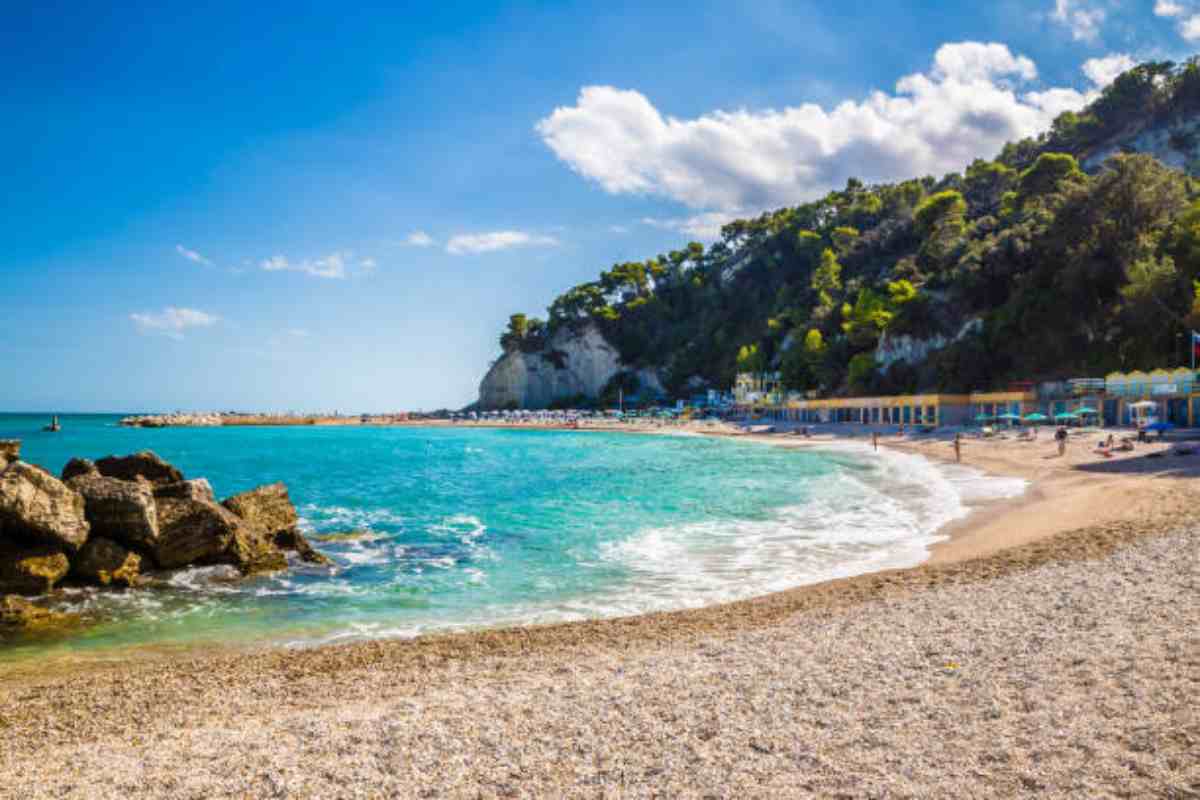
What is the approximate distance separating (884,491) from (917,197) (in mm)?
105429

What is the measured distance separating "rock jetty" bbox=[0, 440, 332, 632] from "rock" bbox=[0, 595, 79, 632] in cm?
1

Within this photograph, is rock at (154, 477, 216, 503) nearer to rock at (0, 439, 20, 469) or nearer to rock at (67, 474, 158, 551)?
rock at (67, 474, 158, 551)

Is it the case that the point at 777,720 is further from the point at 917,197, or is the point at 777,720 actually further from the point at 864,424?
the point at 917,197

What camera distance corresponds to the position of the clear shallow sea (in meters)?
10.2

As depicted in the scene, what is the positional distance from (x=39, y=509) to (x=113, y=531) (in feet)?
4.85

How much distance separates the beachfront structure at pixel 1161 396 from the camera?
36.5 m

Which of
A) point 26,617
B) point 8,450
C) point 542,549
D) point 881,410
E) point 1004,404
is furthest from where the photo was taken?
point 881,410

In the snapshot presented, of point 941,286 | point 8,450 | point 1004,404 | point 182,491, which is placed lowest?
point 182,491

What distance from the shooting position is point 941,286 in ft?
232

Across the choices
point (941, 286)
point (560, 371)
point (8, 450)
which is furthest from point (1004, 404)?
point (560, 371)

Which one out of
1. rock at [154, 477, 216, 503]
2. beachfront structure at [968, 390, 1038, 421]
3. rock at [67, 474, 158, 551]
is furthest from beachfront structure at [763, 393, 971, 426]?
rock at [67, 474, 158, 551]

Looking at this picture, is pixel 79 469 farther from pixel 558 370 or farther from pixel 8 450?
pixel 558 370

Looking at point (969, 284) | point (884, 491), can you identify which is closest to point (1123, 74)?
point (969, 284)

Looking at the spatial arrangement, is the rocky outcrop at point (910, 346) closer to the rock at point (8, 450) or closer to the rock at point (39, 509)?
the rock at point (39, 509)
